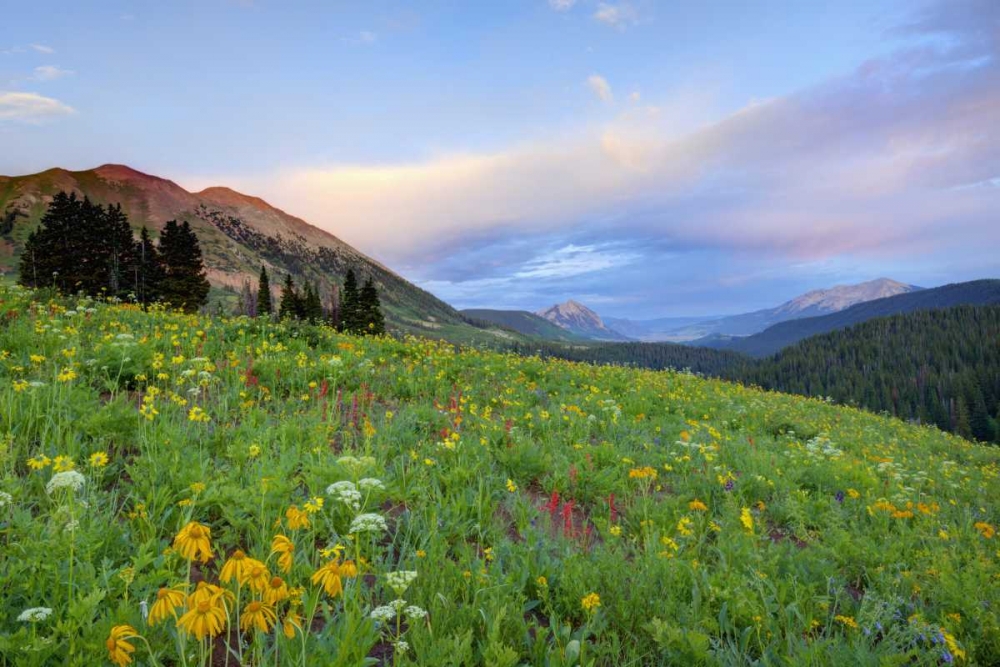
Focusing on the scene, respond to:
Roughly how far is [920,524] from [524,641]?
5580 mm

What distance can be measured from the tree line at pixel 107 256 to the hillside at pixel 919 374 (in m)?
145

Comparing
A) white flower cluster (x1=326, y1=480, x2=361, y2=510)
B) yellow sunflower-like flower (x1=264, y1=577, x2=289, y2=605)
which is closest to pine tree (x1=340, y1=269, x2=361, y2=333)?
white flower cluster (x1=326, y1=480, x2=361, y2=510)

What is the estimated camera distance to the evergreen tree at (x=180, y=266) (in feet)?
194

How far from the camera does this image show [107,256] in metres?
57.1

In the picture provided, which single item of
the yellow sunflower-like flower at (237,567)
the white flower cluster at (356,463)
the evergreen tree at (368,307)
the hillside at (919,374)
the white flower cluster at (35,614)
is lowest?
the hillside at (919,374)

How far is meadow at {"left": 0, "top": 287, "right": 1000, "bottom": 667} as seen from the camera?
295cm

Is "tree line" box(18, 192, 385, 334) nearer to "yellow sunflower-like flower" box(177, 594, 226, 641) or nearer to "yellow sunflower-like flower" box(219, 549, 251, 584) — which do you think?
"yellow sunflower-like flower" box(219, 549, 251, 584)

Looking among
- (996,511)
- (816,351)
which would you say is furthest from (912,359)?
(996,511)

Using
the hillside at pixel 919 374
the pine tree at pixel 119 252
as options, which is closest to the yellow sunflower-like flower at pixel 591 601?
the pine tree at pixel 119 252

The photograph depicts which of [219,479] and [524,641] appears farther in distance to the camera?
[219,479]

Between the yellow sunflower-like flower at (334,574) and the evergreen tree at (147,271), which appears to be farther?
the evergreen tree at (147,271)

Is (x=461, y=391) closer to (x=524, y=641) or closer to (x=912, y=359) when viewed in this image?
(x=524, y=641)

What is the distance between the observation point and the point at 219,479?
4402 mm

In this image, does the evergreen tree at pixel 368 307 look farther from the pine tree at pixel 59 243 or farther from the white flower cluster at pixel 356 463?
the white flower cluster at pixel 356 463
